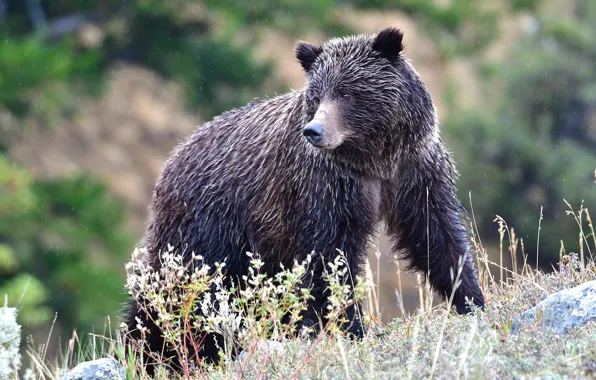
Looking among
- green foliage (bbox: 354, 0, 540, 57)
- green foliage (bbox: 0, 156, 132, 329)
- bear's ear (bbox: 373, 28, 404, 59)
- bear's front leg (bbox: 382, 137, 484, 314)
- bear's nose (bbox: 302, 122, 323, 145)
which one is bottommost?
green foliage (bbox: 0, 156, 132, 329)

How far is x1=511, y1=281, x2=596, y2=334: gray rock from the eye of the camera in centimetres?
410

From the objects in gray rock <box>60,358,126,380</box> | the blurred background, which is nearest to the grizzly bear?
gray rock <box>60,358,126,380</box>

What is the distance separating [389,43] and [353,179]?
2.77ft

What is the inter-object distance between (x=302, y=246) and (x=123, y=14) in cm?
1099

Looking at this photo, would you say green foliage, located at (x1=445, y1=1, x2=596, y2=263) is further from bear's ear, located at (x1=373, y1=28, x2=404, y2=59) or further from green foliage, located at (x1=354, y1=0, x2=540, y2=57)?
bear's ear, located at (x1=373, y1=28, x2=404, y2=59)

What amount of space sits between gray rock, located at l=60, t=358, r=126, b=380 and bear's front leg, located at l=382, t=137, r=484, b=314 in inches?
75.5

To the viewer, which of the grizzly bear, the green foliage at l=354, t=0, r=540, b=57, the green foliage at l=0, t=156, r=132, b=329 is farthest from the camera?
the green foliage at l=354, t=0, r=540, b=57

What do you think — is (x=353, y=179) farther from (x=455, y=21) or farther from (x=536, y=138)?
(x=536, y=138)

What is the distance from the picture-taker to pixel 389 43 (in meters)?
5.34

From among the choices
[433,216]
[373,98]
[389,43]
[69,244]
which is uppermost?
[389,43]

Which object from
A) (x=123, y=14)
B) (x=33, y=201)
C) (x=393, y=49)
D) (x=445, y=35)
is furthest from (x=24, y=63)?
(x=393, y=49)

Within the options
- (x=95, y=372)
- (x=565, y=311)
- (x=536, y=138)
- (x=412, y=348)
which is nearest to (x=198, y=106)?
(x=536, y=138)

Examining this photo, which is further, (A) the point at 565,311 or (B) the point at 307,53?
(B) the point at 307,53

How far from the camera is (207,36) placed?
52.0 ft
